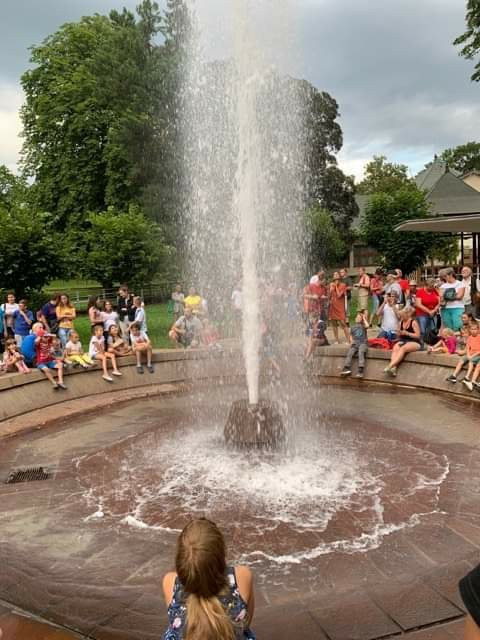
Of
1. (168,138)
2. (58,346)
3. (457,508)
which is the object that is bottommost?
(457,508)

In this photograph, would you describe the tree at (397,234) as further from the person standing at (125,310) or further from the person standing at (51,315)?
the person standing at (51,315)

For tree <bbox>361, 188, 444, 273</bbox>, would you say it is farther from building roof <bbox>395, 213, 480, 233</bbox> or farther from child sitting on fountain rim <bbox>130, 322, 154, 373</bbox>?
child sitting on fountain rim <bbox>130, 322, 154, 373</bbox>

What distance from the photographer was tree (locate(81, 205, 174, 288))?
2366cm

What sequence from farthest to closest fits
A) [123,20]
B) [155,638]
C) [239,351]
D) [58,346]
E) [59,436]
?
[123,20] → [239,351] → [58,346] → [59,436] → [155,638]

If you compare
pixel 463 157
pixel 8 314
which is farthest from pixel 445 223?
pixel 463 157

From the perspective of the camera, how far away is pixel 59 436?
7891mm

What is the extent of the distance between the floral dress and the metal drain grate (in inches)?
164

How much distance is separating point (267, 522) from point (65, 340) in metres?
8.30

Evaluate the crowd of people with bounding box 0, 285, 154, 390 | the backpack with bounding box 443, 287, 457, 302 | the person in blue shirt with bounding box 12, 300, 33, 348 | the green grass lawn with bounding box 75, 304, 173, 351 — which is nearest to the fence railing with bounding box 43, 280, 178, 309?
the green grass lawn with bounding box 75, 304, 173, 351

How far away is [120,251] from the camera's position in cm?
2366

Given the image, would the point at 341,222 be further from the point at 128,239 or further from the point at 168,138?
the point at 128,239

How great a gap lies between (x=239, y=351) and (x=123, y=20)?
28758 mm

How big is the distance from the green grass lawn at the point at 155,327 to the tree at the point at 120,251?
6.12 ft

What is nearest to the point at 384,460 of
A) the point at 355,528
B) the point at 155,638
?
the point at 355,528
